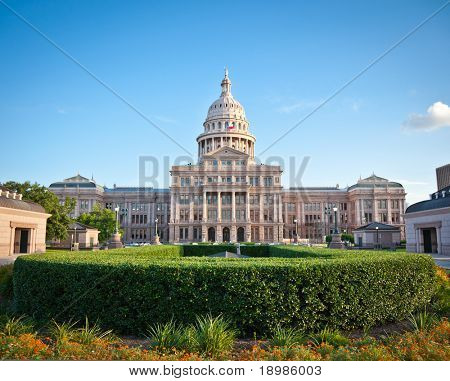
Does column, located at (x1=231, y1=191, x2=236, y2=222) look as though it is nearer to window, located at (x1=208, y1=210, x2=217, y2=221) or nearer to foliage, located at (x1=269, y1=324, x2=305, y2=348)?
window, located at (x1=208, y1=210, x2=217, y2=221)

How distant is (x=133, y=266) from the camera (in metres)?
9.91

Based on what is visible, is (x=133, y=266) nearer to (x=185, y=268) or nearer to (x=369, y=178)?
(x=185, y=268)

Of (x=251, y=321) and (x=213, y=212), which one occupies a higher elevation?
(x=213, y=212)

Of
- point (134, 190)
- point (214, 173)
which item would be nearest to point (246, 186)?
point (214, 173)

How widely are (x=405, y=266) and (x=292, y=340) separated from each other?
5378 mm

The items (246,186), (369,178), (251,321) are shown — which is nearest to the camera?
(251,321)

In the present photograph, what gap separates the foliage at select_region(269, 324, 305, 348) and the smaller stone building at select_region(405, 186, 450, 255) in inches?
1372

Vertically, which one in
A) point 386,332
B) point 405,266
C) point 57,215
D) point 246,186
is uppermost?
point 246,186

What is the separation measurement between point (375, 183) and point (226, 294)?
9786 centimetres

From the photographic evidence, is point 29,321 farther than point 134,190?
No

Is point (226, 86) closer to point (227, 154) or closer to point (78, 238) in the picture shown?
point (227, 154)

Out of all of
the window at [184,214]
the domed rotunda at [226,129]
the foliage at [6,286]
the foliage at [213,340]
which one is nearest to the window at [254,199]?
the window at [184,214]

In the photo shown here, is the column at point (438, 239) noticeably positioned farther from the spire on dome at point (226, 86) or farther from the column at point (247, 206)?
the spire on dome at point (226, 86)

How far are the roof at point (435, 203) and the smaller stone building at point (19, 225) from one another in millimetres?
41894
